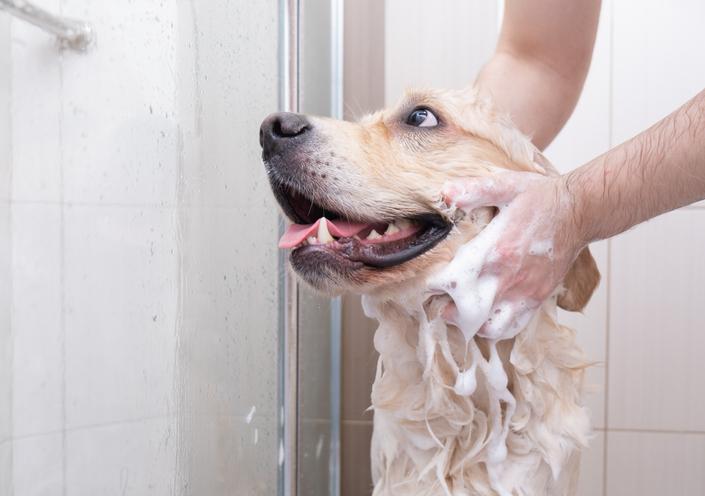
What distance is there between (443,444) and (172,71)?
1.71 feet

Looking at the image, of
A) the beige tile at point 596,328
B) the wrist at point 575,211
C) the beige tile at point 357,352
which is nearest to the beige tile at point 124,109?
the wrist at point 575,211

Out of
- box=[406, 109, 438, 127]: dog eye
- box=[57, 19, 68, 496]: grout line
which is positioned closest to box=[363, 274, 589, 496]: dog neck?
box=[406, 109, 438, 127]: dog eye

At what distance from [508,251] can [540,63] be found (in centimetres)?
44

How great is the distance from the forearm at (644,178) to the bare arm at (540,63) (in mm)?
335

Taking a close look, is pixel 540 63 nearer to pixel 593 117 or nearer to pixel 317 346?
pixel 593 117

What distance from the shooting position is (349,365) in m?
1.08

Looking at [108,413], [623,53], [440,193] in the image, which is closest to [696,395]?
[623,53]

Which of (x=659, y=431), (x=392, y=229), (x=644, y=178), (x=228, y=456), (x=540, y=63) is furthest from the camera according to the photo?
(x=659, y=431)

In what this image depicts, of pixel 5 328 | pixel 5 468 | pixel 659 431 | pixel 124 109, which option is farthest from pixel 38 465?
pixel 659 431

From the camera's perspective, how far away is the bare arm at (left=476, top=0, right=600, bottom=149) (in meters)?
0.81

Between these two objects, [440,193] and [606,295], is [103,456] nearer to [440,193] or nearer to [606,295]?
[440,193]

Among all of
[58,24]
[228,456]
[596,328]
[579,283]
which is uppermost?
[58,24]

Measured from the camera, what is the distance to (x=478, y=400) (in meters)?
0.63

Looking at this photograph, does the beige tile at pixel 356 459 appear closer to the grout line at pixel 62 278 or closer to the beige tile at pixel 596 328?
the beige tile at pixel 596 328
